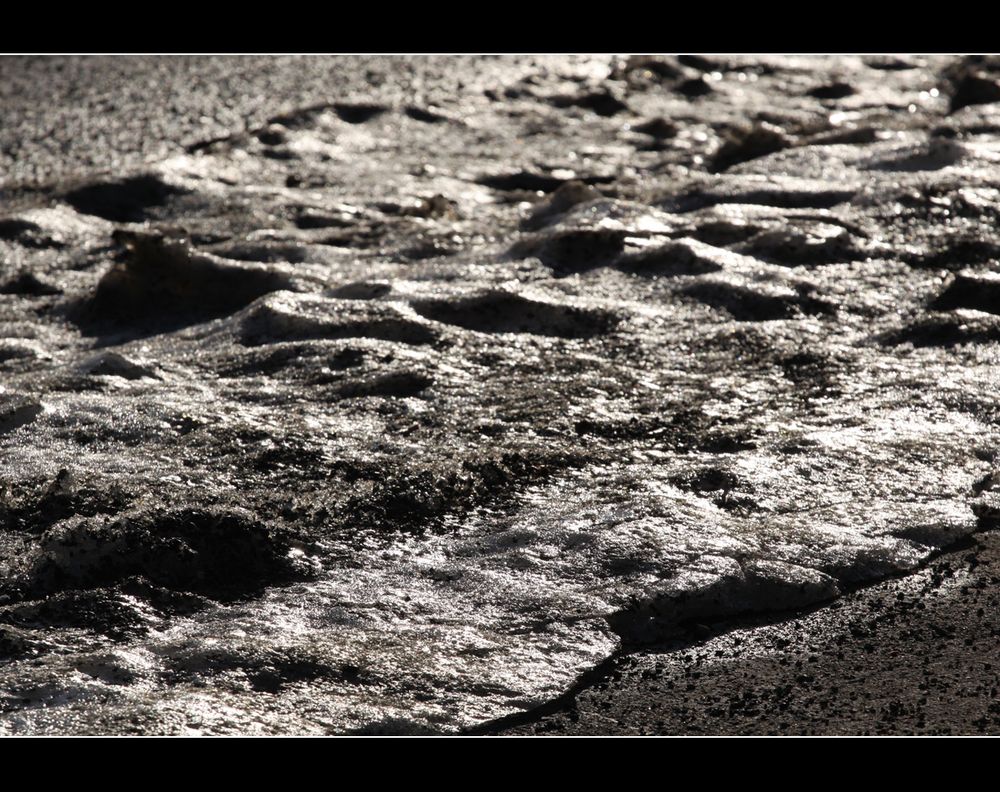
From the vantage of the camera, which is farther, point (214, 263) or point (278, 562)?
point (214, 263)

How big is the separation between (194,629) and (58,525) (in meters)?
0.54

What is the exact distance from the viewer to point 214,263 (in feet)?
18.3

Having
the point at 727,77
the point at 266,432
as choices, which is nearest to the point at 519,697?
the point at 266,432

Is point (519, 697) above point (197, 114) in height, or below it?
below

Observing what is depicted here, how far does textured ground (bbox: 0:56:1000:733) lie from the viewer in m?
2.99

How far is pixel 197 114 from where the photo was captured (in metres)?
8.35

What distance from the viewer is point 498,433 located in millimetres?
Answer: 4141

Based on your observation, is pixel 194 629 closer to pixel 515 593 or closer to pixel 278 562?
pixel 278 562

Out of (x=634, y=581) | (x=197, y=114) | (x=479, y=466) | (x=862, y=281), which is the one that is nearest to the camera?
(x=634, y=581)

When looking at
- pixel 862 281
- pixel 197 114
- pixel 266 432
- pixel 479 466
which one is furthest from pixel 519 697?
pixel 197 114

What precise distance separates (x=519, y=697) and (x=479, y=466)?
3.47 ft

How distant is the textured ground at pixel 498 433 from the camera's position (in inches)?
118

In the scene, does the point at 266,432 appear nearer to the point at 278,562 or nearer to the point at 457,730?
the point at 278,562

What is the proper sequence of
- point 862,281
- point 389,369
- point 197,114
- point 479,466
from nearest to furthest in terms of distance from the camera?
1. point 479,466
2. point 389,369
3. point 862,281
4. point 197,114
